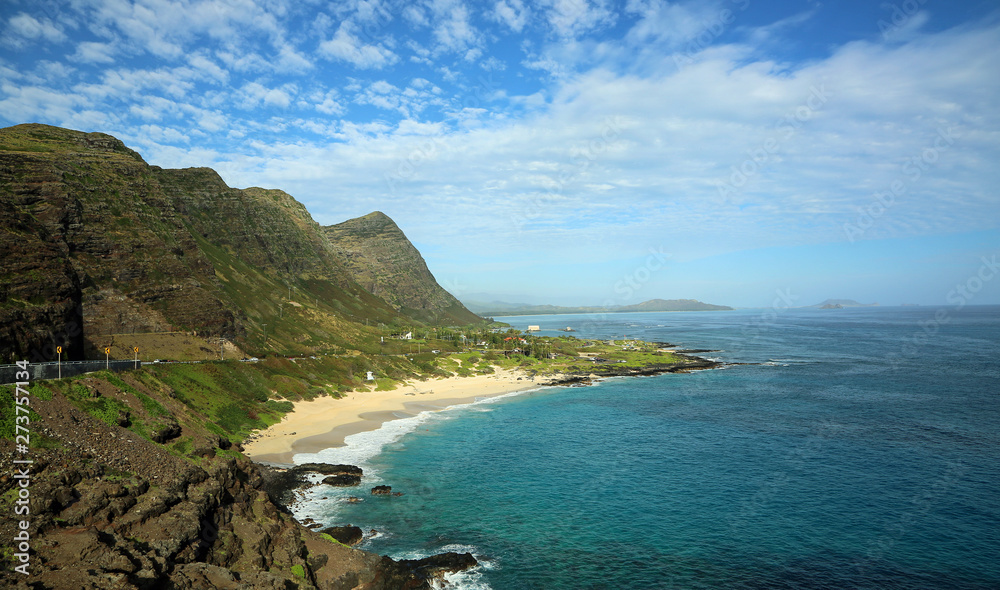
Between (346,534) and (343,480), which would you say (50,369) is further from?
(343,480)

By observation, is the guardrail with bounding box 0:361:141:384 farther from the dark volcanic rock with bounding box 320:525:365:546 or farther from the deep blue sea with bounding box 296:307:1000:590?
the dark volcanic rock with bounding box 320:525:365:546

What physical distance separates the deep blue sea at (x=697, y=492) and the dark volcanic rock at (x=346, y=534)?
39.9 inches

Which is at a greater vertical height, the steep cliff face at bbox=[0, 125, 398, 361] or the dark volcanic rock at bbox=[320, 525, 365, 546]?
the steep cliff face at bbox=[0, 125, 398, 361]

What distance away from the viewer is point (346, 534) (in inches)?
1388

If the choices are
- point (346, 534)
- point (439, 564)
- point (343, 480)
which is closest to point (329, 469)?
point (343, 480)

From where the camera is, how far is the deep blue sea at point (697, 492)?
108 feet

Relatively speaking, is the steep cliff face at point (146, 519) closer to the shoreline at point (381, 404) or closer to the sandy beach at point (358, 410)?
the shoreline at point (381, 404)

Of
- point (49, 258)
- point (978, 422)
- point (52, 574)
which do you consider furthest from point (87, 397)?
point (978, 422)

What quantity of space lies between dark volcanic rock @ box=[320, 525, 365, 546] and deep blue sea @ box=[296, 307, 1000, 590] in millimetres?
1013

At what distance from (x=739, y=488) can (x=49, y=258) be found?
80305 millimetres

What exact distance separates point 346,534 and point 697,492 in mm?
32293

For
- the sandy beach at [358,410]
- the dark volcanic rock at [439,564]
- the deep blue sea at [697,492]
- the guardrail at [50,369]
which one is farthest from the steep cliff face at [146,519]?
the sandy beach at [358,410]

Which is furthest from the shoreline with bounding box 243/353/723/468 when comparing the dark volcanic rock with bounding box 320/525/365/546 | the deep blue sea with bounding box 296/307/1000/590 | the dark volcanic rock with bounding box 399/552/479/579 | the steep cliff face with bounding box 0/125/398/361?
the dark volcanic rock with bounding box 399/552/479/579

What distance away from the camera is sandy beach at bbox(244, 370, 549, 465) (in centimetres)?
5753
